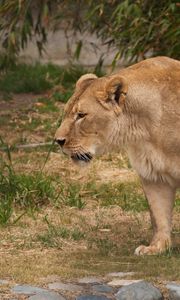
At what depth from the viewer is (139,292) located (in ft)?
17.4

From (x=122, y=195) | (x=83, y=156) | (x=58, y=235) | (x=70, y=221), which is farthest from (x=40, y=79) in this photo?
(x=83, y=156)

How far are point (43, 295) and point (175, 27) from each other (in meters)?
4.13

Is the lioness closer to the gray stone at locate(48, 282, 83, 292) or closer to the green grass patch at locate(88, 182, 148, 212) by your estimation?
the gray stone at locate(48, 282, 83, 292)

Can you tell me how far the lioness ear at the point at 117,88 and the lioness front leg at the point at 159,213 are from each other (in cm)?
55

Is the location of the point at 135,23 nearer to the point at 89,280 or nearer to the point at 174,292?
the point at 89,280

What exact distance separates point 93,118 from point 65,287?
1075 mm

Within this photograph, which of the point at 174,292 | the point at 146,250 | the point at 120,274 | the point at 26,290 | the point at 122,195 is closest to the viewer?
the point at 174,292

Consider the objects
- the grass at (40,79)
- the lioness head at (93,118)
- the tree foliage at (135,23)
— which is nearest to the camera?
the lioness head at (93,118)

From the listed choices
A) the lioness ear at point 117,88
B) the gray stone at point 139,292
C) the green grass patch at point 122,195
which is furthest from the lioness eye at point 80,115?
the green grass patch at point 122,195

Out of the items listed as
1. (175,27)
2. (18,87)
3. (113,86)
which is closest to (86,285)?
(113,86)

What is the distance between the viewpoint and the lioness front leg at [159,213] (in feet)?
20.5

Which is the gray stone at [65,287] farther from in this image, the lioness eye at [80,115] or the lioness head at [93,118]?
the lioness eye at [80,115]

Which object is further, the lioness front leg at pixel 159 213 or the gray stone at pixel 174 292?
the lioness front leg at pixel 159 213

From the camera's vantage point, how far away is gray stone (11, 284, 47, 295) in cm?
540
